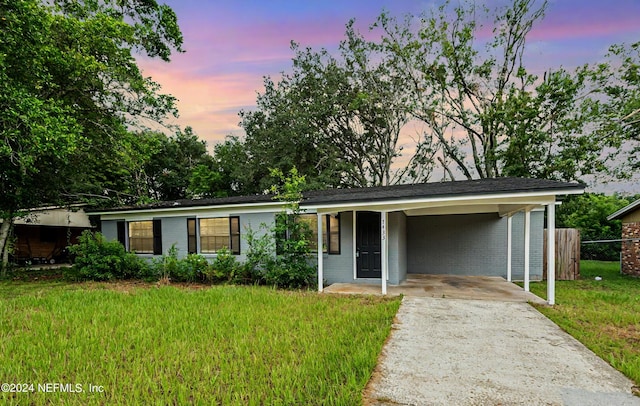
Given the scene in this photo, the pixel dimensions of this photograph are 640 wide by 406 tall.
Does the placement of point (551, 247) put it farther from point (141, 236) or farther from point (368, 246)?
point (141, 236)

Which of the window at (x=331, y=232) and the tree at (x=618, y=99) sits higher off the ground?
the tree at (x=618, y=99)

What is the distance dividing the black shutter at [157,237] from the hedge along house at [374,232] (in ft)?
0.11

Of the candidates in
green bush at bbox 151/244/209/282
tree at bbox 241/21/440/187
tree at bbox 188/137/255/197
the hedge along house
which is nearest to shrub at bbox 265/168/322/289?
the hedge along house

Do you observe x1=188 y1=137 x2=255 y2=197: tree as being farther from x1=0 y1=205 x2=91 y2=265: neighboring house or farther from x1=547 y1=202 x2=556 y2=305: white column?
x1=547 y1=202 x2=556 y2=305: white column

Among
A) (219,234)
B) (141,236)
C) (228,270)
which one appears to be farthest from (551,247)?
(141,236)

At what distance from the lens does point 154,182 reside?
22.7 metres

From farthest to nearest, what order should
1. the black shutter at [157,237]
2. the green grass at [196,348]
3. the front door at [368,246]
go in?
1. the black shutter at [157,237]
2. the front door at [368,246]
3. the green grass at [196,348]

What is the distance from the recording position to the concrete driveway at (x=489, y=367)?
2.87 m

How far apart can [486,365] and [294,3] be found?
33.2ft

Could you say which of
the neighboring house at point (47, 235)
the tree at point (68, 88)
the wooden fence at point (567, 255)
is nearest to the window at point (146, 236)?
the tree at point (68, 88)

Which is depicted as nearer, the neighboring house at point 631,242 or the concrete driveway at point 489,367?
the concrete driveway at point 489,367

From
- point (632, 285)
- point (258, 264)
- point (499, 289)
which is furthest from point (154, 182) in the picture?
point (632, 285)

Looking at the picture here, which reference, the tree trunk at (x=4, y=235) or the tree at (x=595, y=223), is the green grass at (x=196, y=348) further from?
the tree at (x=595, y=223)

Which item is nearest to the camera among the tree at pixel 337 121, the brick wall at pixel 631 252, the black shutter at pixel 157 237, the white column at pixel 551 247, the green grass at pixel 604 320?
the green grass at pixel 604 320
